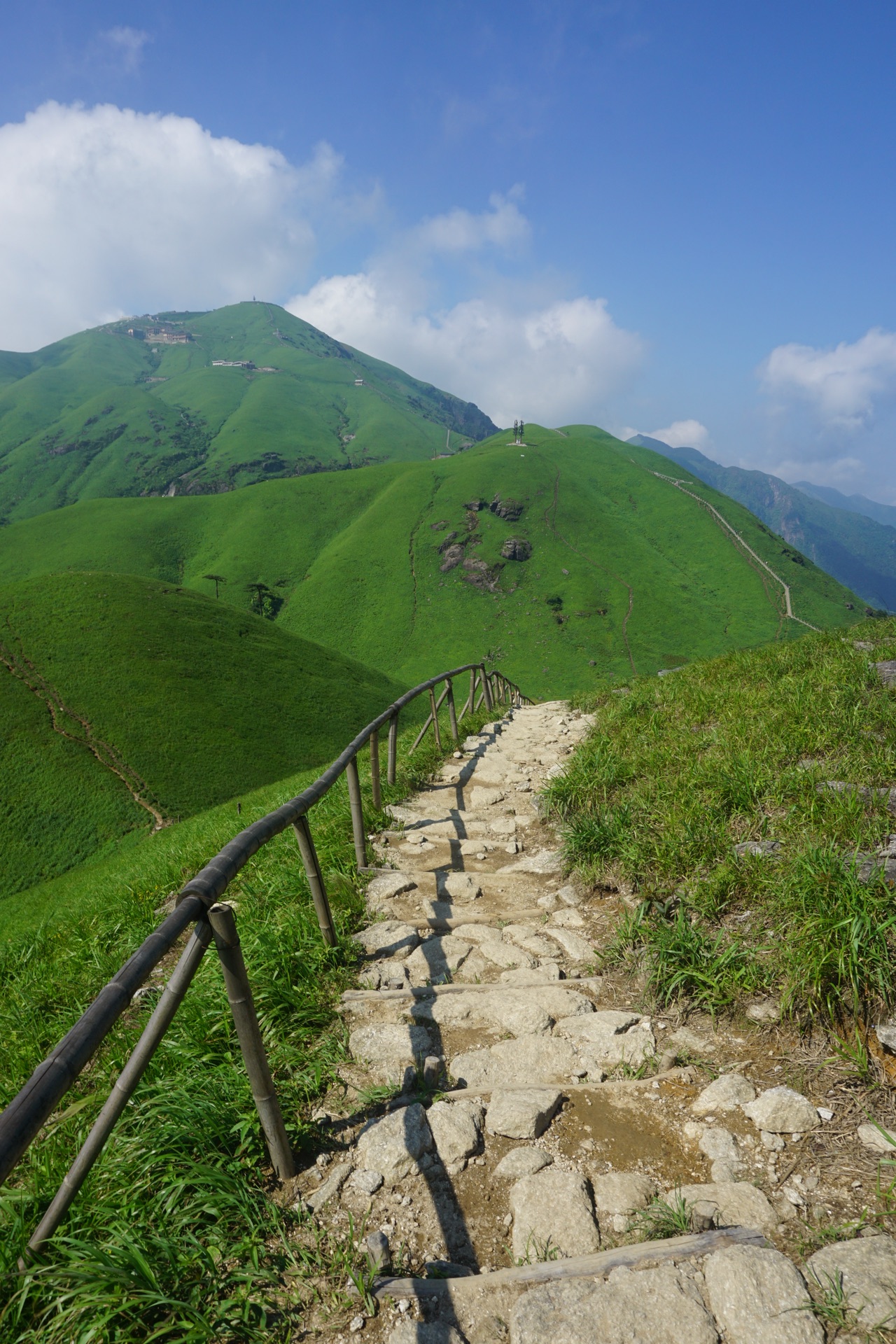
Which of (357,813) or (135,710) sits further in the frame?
(135,710)

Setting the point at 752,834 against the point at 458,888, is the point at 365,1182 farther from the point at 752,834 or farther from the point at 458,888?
the point at 752,834

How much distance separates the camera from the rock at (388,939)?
525 cm

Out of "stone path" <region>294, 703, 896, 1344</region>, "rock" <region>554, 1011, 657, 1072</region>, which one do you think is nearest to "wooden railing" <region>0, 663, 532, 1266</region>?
"stone path" <region>294, 703, 896, 1344</region>

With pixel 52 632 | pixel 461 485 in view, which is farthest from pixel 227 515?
pixel 52 632

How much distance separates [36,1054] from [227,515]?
469ft

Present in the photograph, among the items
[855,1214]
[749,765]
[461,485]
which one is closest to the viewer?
[855,1214]

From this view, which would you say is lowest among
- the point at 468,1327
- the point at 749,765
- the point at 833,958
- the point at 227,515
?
the point at 468,1327

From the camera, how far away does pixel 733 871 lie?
5.05m

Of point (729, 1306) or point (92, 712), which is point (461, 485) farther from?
point (729, 1306)

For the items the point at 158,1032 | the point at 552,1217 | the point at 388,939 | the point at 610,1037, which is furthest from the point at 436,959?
the point at 158,1032

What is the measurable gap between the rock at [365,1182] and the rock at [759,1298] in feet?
4.98

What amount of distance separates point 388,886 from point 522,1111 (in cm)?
294

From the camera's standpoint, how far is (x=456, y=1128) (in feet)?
11.5

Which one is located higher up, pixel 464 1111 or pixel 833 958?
pixel 833 958
